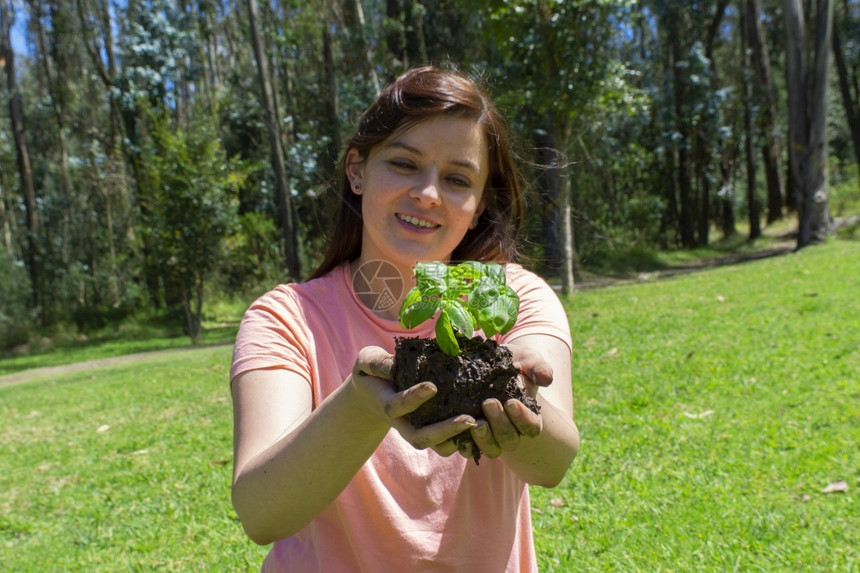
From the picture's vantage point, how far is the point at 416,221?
1.98 metres

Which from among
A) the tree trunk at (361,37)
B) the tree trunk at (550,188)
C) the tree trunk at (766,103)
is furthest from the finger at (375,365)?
the tree trunk at (766,103)

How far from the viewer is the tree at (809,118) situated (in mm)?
15205

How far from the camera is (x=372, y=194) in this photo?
2.03m

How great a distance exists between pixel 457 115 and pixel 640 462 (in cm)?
317

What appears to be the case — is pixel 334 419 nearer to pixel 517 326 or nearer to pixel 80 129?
pixel 517 326

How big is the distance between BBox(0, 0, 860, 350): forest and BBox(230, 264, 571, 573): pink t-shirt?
8748 millimetres

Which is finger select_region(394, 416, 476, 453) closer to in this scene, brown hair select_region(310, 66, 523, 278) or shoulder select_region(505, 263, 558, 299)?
shoulder select_region(505, 263, 558, 299)

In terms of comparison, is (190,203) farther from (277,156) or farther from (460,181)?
(460,181)

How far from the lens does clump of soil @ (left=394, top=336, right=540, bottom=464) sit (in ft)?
4.81

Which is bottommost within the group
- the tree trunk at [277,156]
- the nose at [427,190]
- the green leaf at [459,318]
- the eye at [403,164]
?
the green leaf at [459,318]

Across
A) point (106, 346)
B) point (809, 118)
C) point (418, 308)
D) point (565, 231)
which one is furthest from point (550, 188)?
point (106, 346)

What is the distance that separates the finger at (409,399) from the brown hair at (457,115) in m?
0.90

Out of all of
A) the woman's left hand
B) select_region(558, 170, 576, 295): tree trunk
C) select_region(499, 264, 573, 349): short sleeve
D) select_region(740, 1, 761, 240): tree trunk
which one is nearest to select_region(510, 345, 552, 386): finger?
the woman's left hand

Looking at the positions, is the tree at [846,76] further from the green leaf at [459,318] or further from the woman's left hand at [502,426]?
the woman's left hand at [502,426]
